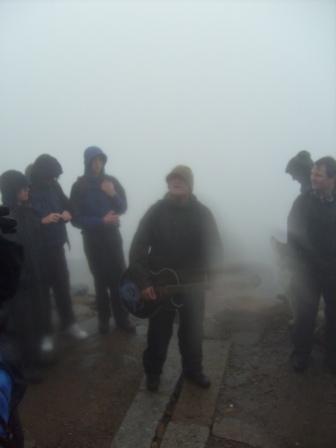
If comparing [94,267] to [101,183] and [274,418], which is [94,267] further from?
[274,418]

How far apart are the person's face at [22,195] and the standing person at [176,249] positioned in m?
1.24

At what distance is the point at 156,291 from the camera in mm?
3977

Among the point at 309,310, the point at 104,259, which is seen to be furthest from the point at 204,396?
the point at 104,259

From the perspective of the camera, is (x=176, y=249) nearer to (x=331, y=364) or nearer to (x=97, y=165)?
(x=97, y=165)

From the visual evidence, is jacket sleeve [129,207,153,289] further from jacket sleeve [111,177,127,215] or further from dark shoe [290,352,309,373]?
dark shoe [290,352,309,373]

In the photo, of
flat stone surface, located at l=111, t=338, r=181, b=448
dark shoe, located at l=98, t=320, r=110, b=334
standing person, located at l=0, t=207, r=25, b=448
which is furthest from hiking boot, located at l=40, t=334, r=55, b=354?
standing person, located at l=0, t=207, r=25, b=448

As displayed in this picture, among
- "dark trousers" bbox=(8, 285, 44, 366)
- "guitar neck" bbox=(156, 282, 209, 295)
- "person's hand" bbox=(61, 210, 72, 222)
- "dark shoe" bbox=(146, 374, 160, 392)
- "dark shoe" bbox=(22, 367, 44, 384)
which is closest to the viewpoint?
"guitar neck" bbox=(156, 282, 209, 295)

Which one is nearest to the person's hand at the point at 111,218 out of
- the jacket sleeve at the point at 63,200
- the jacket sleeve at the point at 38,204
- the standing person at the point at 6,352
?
the jacket sleeve at the point at 63,200

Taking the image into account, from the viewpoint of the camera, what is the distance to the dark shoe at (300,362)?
449 centimetres

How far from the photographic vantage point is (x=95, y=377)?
453 centimetres

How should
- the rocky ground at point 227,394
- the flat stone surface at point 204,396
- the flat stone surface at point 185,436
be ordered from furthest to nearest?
the flat stone surface at point 204,396, the rocky ground at point 227,394, the flat stone surface at point 185,436

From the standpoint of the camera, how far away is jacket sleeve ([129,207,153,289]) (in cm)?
399

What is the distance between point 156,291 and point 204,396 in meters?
1.14

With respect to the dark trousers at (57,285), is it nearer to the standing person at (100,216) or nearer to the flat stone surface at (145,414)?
the standing person at (100,216)
